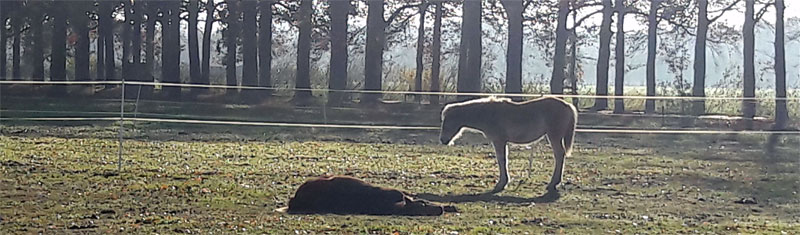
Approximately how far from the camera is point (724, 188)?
13.4 metres

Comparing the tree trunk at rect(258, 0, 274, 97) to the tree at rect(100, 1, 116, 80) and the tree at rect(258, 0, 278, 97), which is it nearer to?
the tree at rect(258, 0, 278, 97)

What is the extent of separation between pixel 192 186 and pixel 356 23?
96.6 ft

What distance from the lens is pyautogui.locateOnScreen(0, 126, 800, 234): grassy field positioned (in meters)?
9.28

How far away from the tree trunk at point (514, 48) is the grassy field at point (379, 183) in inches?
396

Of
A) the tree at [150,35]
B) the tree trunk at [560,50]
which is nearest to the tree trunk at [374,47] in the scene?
the tree trunk at [560,50]

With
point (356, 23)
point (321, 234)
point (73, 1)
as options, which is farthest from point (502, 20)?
point (321, 234)

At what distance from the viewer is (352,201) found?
9.84m

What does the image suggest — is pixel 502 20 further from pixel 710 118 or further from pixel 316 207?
pixel 316 207

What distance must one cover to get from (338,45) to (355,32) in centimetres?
760

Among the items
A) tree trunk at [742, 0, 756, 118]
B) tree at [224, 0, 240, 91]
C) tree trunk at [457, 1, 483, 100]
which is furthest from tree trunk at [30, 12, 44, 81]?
tree trunk at [742, 0, 756, 118]

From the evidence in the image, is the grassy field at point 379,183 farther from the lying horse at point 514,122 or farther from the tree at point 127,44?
the tree at point 127,44

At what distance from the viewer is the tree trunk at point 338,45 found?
3275 cm

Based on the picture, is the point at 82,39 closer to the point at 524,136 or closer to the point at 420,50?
the point at 420,50

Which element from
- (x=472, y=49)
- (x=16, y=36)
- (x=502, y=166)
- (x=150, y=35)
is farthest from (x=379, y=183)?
(x=16, y=36)
